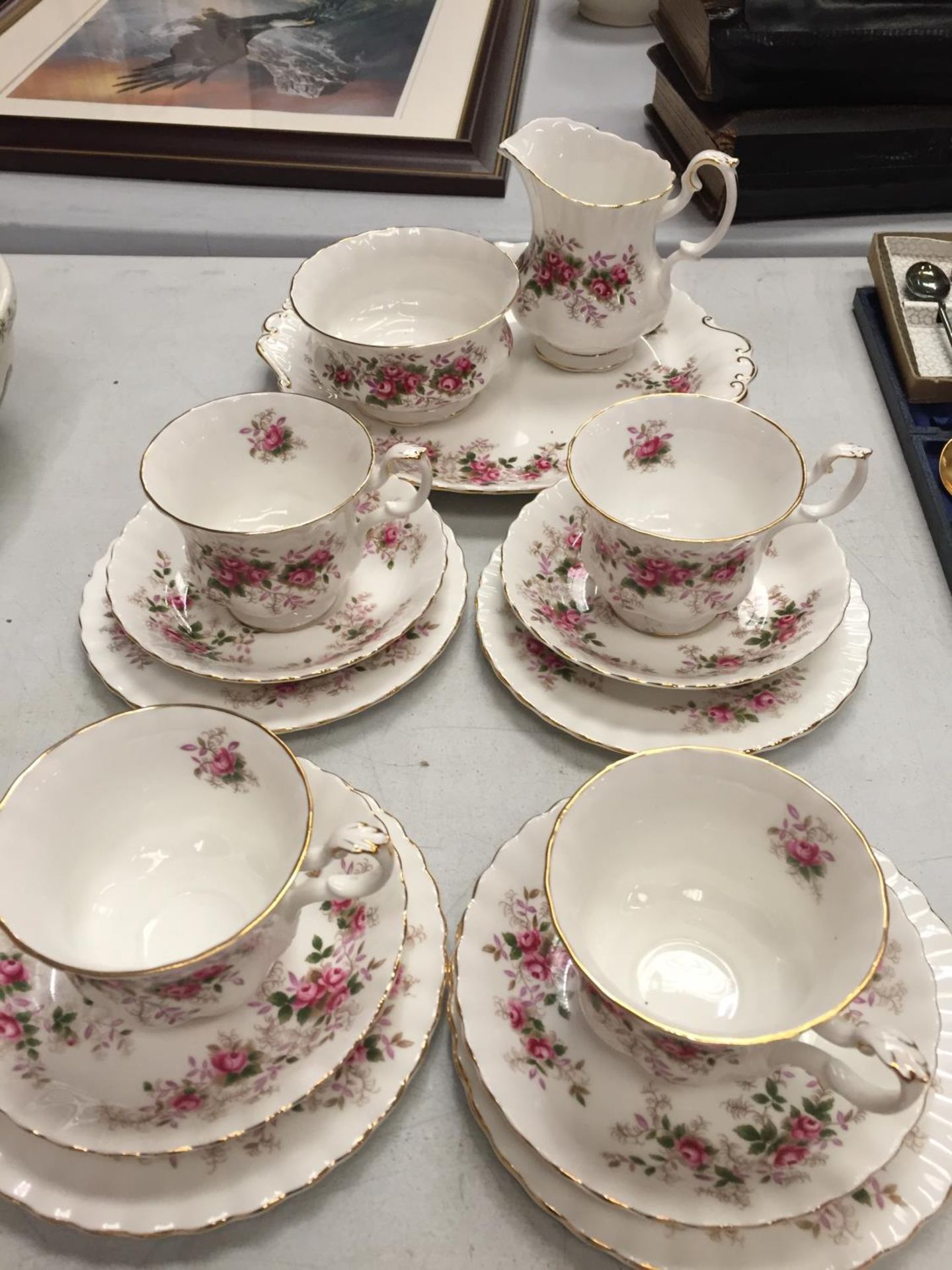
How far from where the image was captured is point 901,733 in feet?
2.35

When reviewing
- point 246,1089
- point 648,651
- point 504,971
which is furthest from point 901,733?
point 246,1089

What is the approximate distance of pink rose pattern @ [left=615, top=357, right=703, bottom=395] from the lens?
987 mm

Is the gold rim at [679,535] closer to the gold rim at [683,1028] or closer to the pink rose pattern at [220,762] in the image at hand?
the gold rim at [683,1028]

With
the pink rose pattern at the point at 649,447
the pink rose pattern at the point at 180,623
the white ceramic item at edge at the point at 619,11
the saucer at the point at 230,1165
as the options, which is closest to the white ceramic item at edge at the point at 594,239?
the pink rose pattern at the point at 649,447

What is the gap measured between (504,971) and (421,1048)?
2.5 inches

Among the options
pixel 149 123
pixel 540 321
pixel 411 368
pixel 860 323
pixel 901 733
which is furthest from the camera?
pixel 149 123

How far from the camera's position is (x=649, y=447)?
792 millimetres

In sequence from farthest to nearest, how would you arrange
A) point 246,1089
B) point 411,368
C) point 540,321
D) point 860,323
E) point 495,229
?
point 495,229 → point 860,323 → point 540,321 → point 411,368 → point 246,1089

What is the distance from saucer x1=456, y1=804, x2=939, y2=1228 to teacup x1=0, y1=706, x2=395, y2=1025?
109 millimetres

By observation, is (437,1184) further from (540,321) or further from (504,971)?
(540,321)

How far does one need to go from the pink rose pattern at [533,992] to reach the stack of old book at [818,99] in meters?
0.98

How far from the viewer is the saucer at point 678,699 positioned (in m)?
0.68

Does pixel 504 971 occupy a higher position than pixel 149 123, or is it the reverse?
pixel 149 123

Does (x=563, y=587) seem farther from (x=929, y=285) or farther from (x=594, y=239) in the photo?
(x=929, y=285)
